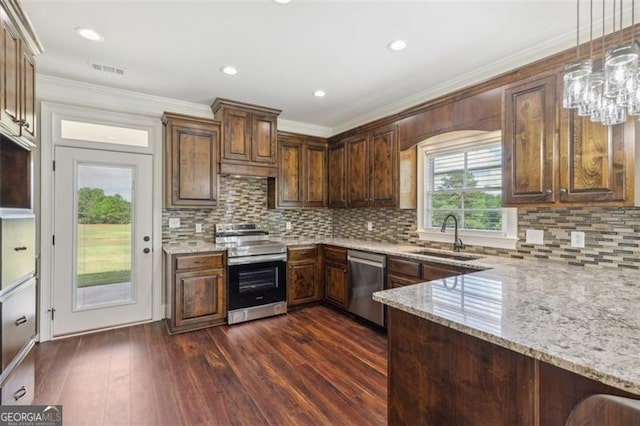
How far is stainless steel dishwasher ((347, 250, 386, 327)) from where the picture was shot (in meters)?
3.33

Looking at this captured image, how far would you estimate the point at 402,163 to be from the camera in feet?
12.0

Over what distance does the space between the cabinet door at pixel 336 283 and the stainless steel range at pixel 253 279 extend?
0.63m

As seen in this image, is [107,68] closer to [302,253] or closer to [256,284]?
[256,284]

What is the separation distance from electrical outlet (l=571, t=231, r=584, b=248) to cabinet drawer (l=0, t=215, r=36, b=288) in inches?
144

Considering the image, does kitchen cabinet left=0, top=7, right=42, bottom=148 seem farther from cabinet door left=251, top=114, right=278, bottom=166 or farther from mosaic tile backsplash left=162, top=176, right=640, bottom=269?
cabinet door left=251, top=114, right=278, bottom=166

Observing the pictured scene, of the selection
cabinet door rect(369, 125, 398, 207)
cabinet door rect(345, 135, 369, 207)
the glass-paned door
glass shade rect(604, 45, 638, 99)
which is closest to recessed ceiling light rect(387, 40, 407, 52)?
cabinet door rect(369, 125, 398, 207)

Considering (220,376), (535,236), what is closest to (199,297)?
(220,376)

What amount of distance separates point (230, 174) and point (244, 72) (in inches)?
52.2

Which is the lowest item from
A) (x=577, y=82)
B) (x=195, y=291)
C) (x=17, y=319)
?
(x=195, y=291)

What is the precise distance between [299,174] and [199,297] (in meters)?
2.16

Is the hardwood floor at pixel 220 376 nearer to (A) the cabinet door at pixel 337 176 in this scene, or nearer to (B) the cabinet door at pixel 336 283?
(B) the cabinet door at pixel 336 283

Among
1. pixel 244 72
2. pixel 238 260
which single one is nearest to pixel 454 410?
pixel 238 260

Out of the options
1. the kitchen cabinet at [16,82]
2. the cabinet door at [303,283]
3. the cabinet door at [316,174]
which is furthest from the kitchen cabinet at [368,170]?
the kitchen cabinet at [16,82]

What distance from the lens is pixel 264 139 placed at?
13.3 ft
